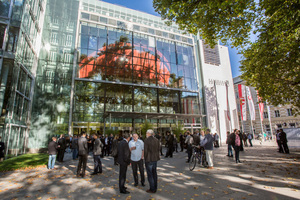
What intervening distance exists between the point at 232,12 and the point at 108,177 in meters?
11.5

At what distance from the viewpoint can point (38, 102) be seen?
1889cm

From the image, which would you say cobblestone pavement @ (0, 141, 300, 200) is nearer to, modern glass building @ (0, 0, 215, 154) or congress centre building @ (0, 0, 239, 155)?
congress centre building @ (0, 0, 239, 155)

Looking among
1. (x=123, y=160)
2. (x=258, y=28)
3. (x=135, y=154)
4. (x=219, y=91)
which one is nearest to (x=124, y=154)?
(x=123, y=160)

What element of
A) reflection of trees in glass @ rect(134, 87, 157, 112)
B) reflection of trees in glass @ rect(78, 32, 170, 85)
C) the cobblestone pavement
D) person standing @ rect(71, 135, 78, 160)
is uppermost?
reflection of trees in glass @ rect(78, 32, 170, 85)

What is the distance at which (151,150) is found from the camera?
5.09m

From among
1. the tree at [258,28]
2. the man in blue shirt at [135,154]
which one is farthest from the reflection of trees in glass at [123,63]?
the man in blue shirt at [135,154]

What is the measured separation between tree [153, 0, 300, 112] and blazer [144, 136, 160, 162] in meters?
7.73

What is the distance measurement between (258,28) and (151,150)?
10887 mm

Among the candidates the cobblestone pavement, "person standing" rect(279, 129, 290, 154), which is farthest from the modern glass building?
"person standing" rect(279, 129, 290, 154)

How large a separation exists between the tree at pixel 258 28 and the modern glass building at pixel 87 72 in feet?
39.3

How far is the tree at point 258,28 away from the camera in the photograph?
333 inches

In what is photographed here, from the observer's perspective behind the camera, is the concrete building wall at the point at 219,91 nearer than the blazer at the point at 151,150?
No

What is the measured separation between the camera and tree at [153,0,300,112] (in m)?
8.47

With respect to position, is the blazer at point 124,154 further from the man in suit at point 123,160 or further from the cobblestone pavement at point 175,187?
the cobblestone pavement at point 175,187
